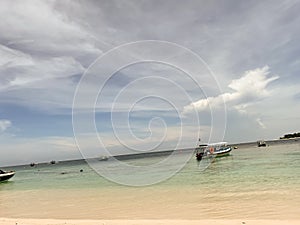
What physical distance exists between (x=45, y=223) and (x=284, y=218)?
10.0 meters

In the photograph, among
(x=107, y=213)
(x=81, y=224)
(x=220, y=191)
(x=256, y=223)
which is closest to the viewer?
(x=256, y=223)

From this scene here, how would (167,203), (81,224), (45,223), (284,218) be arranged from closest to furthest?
1. (284,218)
2. (81,224)
3. (45,223)
4. (167,203)

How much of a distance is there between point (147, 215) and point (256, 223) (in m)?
5.51

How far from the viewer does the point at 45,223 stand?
44.3 feet

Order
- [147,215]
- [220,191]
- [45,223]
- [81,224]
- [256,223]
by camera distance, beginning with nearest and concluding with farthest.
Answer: [256,223] → [81,224] → [45,223] → [147,215] → [220,191]

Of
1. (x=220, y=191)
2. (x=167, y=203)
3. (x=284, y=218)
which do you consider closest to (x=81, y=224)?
(x=167, y=203)

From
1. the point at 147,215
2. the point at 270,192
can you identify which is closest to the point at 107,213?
the point at 147,215

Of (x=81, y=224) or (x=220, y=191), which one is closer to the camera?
(x=81, y=224)

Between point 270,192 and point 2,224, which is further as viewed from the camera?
point 270,192

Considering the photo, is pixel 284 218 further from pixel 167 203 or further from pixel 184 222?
pixel 167 203

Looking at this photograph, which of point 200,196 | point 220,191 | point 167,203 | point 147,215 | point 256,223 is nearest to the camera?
point 256,223

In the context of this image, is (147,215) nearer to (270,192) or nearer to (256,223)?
(256,223)

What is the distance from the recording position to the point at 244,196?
18.0 m

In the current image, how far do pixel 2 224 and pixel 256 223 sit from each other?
11.0 metres
